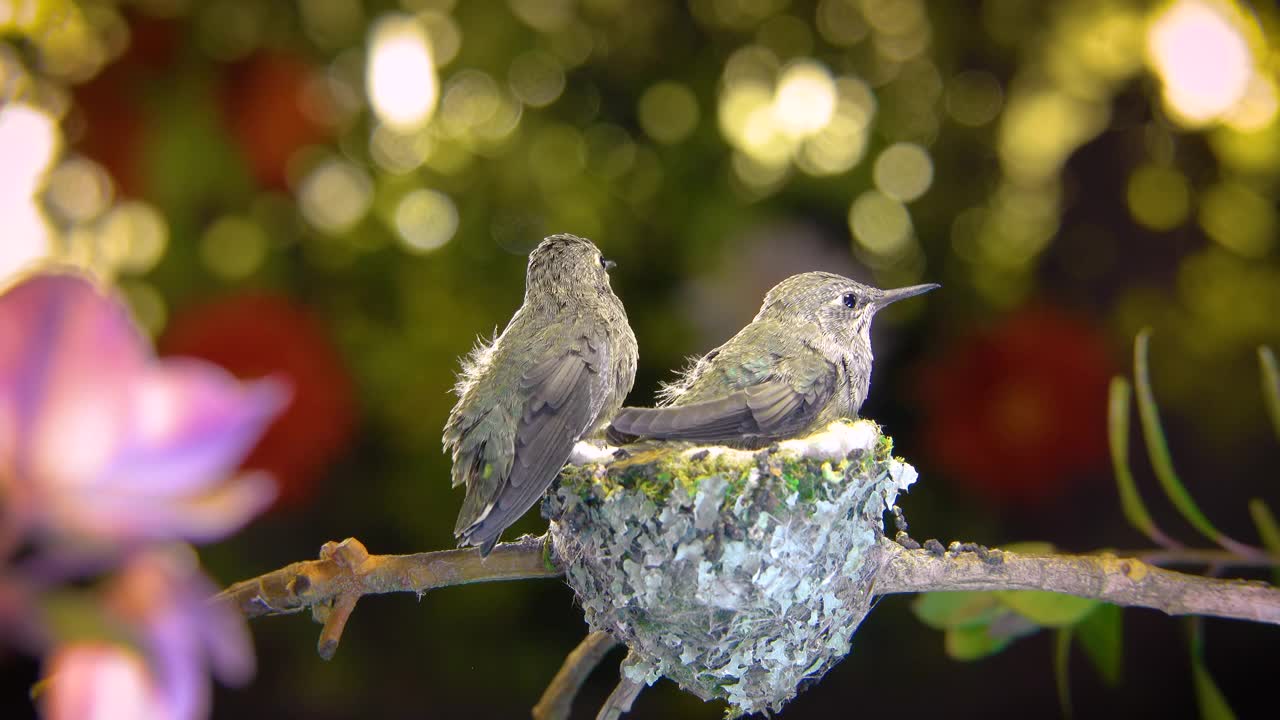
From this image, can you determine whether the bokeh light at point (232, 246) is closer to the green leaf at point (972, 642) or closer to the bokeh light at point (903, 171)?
the bokeh light at point (903, 171)

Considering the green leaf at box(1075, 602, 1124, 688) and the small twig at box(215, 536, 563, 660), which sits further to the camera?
the green leaf at box(1075, 602, 1124, 688)

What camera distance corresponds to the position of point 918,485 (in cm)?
135

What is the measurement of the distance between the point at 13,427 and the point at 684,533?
0.49 m

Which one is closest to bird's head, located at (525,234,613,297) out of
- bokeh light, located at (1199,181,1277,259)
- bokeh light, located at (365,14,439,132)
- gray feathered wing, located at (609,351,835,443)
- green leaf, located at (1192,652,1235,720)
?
gray feathered wing, located at (609,351,835,443)

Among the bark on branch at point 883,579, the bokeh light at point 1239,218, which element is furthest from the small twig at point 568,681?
the bokeh light at point 1239,218

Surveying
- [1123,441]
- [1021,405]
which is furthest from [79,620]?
[1021,405]

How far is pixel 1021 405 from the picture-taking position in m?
1.29

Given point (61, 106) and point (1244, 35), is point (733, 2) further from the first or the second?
point (61, 106)

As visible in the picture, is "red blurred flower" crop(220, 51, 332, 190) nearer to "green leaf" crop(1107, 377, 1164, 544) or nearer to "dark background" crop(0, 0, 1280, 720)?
"dark background" crop(0, 0, 1280, 720)

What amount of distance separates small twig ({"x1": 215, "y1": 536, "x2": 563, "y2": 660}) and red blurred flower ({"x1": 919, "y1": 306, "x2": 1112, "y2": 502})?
2.55 feet

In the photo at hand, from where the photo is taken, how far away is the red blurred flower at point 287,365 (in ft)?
3.37

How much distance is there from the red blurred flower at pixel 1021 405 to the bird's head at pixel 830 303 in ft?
1.51

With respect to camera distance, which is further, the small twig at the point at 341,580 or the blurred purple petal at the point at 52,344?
the small twig at the point at 341,580

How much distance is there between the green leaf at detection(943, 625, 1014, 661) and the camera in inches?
34.2
